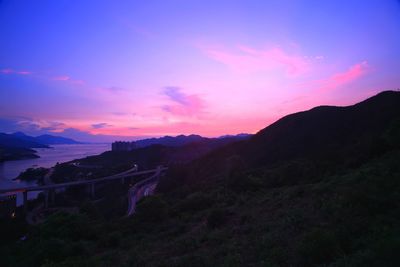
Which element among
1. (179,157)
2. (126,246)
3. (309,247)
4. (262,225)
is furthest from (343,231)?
(179,157)

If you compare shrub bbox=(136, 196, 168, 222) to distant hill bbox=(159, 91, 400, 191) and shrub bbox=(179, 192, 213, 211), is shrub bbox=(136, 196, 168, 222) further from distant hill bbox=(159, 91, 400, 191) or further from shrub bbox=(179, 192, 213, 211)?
distant hill bbox=(159, 91, 400, 191)

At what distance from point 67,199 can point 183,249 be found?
72.0 m

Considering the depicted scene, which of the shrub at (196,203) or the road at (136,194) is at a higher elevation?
the shrub at (196,203)

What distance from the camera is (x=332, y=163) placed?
30.3m

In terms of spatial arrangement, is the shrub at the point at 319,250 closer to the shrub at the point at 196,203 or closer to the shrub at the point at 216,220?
the shrub at the point at 216,220

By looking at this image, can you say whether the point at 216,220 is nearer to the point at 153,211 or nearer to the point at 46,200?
the point at 153,211

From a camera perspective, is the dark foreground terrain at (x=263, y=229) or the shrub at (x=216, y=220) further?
the shrub at (x=216, y=220)

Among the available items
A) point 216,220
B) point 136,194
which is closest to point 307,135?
point 136,194

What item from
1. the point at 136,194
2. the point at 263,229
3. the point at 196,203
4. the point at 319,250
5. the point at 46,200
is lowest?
the point at 46,200

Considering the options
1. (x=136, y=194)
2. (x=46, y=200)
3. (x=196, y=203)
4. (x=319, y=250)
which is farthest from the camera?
(x=46, y=200)

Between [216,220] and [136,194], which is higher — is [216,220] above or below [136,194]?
above

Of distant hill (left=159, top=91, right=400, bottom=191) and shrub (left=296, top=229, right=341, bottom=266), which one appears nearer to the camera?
shrub (left=296, top=229, right=341, bottom=266)

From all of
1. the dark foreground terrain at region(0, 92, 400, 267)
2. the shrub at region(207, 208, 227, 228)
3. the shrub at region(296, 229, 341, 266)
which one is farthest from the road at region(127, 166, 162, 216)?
the shrub at region(296, 229, 341, 266)

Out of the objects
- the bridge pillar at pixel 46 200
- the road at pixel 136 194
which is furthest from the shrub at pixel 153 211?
the bridge pillar at pixel 46 200
